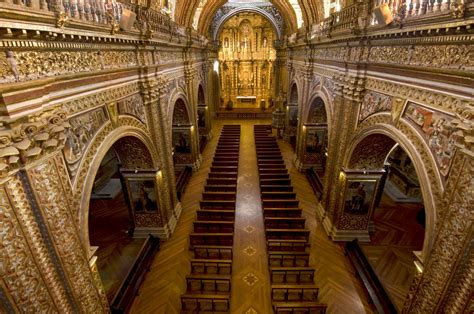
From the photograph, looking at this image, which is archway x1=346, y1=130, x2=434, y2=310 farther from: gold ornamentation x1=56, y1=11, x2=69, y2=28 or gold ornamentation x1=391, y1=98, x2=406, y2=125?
gold ornamentation x1=56, y1=11, x2=69, y2=28

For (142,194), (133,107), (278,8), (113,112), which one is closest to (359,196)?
(142,194)

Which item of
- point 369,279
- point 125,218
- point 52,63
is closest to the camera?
point 52,63

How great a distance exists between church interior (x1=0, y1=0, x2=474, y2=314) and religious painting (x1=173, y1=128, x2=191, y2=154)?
0.07 metres

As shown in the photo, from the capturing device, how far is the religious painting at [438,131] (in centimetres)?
421

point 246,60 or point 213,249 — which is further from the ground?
point 246,60

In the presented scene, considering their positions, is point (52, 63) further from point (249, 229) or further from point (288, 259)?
point (249, 229)

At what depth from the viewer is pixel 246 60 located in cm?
2781

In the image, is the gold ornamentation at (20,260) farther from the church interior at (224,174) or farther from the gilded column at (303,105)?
the gilded column at (303,105)

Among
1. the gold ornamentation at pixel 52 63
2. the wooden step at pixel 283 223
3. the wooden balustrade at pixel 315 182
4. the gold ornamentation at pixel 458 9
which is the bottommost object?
the wooden balustrade at pixel 315 182

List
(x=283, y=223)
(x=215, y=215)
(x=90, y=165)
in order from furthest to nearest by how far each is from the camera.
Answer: (x=215, y=215)
(x=283, y=223)
(x=90, y=165)

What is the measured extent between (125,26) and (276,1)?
1384 cm

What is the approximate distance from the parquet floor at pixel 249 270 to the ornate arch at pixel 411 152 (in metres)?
2.98

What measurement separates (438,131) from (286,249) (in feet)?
17.5

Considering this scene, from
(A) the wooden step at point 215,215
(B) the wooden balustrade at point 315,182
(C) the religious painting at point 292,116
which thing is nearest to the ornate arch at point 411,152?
(B) the wooden balustrade at point 315,182
